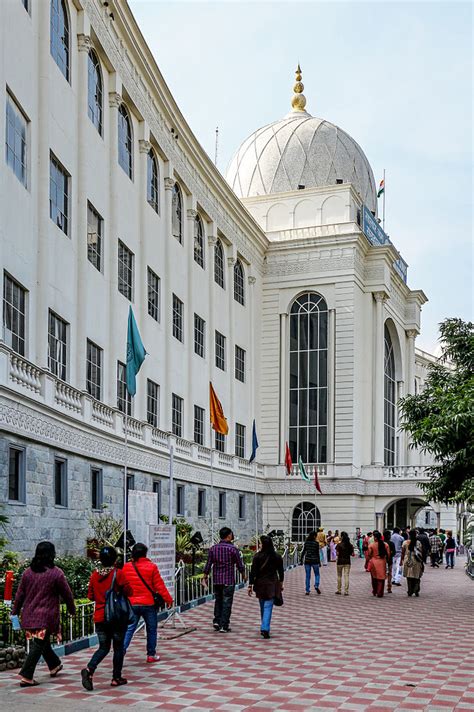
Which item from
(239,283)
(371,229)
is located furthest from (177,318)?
(371,229)

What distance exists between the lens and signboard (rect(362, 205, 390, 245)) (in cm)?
4931

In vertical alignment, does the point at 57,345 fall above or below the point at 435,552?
above

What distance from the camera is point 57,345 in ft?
72.2

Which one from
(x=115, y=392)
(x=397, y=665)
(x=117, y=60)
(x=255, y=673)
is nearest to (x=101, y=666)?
(x=255, y=673)

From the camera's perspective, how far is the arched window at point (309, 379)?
47.3 meters

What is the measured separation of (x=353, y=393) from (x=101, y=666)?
35619mm

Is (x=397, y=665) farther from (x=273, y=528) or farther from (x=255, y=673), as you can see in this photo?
(x=273, y=528)

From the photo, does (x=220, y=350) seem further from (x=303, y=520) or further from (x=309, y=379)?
(x=303, y=520)

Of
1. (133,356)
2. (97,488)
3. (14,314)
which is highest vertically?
(14,314)

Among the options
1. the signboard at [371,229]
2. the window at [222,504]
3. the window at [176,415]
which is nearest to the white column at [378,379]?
the signboard at [371,229]

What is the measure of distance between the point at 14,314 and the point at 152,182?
45.9 ft

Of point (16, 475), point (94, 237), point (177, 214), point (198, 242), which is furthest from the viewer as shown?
point (198, 242)

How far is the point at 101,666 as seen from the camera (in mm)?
11656

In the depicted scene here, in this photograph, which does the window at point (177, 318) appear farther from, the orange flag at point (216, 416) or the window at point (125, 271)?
the orange flag at point (216, 416)
